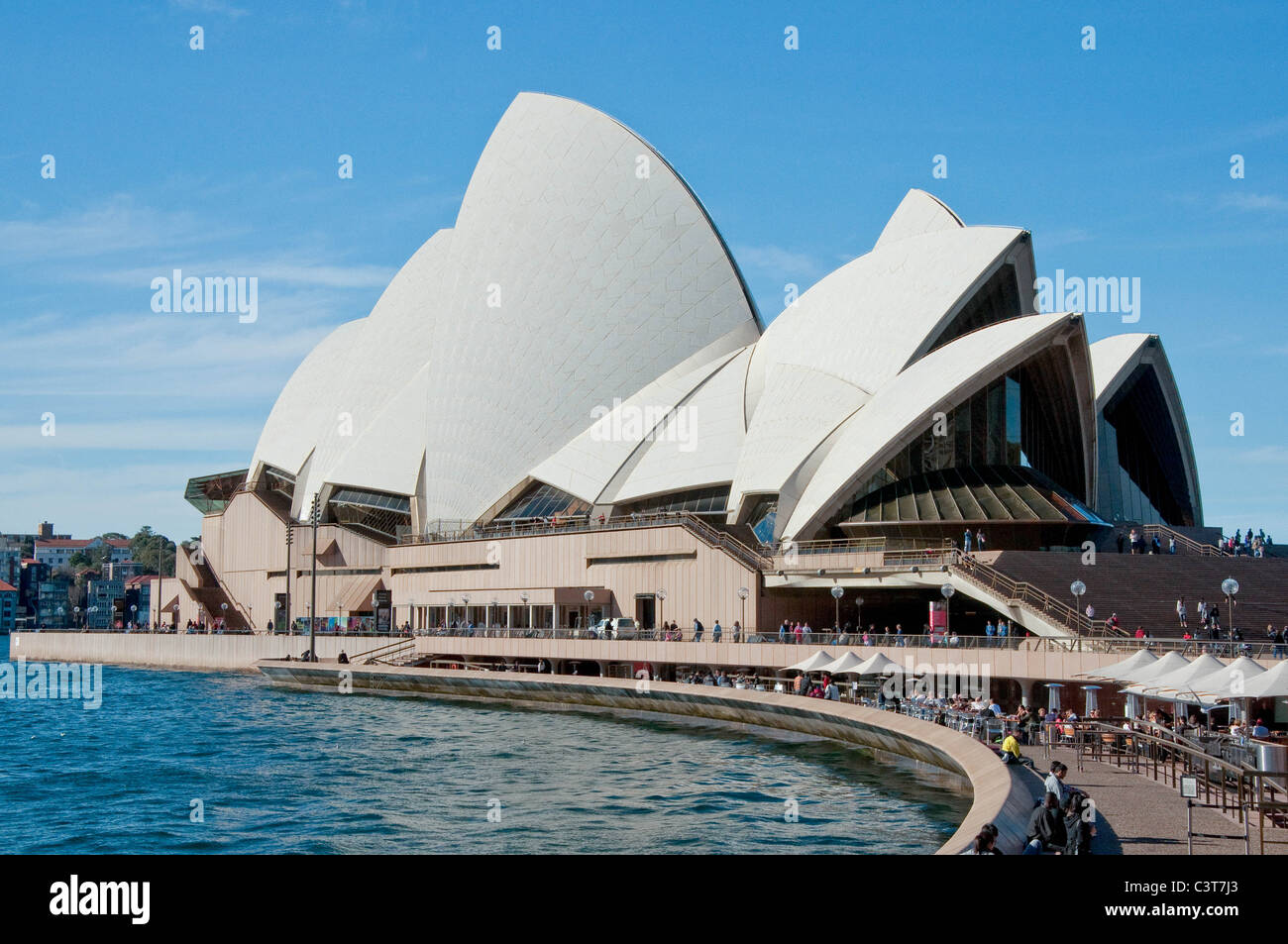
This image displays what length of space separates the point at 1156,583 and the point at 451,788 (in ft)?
64.9

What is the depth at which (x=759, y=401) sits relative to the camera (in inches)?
1665

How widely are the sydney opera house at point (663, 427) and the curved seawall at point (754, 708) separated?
5.83 meters

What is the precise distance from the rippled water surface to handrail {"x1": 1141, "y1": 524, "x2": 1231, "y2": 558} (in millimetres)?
17943

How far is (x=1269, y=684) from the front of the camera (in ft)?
53.1

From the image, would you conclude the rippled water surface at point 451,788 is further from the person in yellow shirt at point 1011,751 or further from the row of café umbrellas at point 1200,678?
the row of café umbrellas at point 1200,678

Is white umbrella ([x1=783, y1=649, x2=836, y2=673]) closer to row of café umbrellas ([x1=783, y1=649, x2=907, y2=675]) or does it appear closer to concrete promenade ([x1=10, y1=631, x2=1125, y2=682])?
row of café umbrellas ([x1=783, y1=649, x2=907, y2=675])

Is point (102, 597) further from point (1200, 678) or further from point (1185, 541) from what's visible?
point (1200, 678)

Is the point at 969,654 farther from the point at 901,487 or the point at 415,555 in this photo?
the point at 415,555

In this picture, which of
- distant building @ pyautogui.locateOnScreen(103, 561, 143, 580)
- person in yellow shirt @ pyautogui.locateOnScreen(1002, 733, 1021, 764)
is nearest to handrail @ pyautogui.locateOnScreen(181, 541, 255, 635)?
person in yellow shirt @ pyautogui.locateOnScreen(1002, 733, 1021, 764)

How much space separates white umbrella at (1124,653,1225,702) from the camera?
17.8 meters

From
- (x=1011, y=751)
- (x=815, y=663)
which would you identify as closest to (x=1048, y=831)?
(x=1011, y=751)

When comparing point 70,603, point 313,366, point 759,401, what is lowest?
point 70,603
